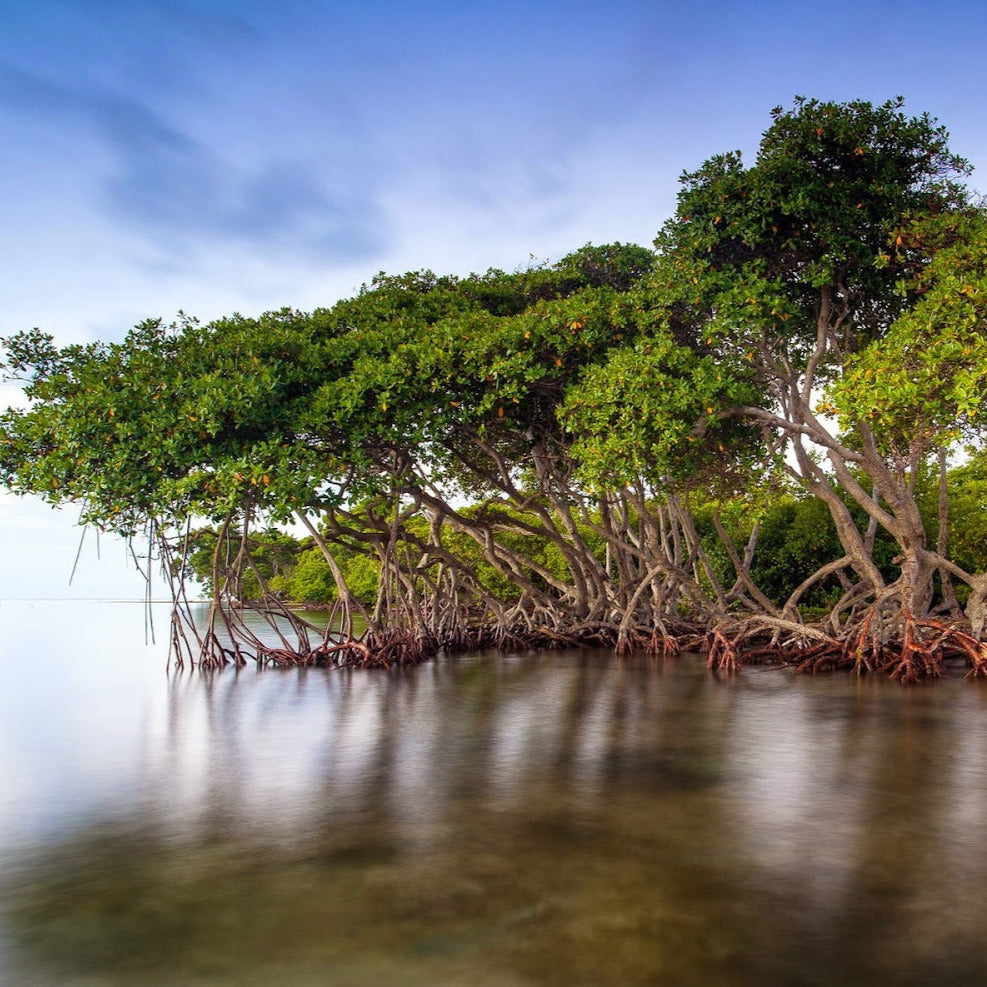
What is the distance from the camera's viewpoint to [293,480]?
10.8 meters

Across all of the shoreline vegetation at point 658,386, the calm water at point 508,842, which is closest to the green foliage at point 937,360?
the shoreline vegetation at point 658,386

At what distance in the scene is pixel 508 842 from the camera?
5.62 meters

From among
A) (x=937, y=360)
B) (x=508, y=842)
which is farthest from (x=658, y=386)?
(x=508, y=842)

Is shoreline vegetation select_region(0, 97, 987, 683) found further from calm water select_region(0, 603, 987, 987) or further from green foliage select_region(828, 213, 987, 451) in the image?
calm water select_region(0, 603, 987, 987)

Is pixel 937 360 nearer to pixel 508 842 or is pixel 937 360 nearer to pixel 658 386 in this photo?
pixel 658 386

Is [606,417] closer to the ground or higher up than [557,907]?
higher up

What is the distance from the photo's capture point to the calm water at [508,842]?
3.97 m

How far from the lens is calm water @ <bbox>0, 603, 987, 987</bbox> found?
3.97 meters

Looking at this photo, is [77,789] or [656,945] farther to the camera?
[77,789]

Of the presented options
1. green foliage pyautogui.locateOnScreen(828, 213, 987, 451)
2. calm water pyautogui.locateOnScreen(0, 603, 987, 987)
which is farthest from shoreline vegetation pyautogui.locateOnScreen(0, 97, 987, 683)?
calm water pyautogui.locateOnScreen(0, 603, 987, 987)

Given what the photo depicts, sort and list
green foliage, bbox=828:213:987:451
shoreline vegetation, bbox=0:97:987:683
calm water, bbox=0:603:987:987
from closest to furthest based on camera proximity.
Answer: calm water, bbox=0:603:987:987 → green foliage, bbox=828:213:987:451 → shoreline vegetation, bbox=0:97:987:683

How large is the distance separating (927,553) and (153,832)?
436 inches

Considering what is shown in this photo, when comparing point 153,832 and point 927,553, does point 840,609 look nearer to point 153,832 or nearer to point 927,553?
point 927,553

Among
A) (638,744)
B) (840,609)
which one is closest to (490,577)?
(840,609)
